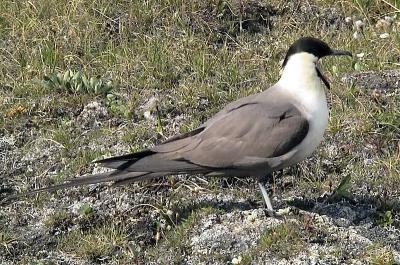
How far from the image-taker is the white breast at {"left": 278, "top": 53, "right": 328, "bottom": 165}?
14.4 feet

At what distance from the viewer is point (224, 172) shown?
14.6 ft

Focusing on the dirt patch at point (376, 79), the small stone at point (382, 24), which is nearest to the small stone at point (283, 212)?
the dirt patch at point (376, 79)

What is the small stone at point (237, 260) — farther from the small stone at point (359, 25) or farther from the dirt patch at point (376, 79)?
the small stone at point (359, 25)

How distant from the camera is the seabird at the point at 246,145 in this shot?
4.37 metres

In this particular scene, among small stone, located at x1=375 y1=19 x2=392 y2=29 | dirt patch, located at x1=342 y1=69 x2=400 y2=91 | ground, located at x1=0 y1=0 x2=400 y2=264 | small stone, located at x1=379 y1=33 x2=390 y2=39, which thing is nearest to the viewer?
ground, located at x1=0 y1=0 x2=400 y2=264

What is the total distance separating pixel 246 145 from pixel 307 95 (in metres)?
0.43

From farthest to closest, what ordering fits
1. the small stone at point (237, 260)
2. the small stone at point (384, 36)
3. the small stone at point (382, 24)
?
the small stone at point (382, 24) < the small stone at point (384, 36) < the small stone at point (237, 260)

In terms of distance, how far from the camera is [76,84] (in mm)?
5648

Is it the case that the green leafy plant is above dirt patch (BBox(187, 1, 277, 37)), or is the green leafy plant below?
below

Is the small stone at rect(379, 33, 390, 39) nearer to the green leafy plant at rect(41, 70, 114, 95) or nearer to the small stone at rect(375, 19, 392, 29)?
the small stone at rect(375, 19, 392, 29)

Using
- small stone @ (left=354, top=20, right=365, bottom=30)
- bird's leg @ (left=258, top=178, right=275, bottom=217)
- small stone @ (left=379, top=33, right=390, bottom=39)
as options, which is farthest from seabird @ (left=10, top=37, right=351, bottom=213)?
small stone @ (left=354, top=20, right=365, bottom=30)

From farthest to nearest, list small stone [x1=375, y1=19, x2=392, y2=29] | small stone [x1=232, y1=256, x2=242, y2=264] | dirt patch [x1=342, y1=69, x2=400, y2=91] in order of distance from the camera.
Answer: small stone [x1=375, y1=19, x2=392, y2=29] < dirt patch [x1=342, y1=69, x2=400, y2=91] < small stone [x1=232, y1=256, x2=242, y2=264]

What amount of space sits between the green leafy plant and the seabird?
124 cm

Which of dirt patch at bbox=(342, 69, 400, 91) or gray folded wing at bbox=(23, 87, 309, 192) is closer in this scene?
gray folded wing at bbox=(23, 87, 309, 192)
